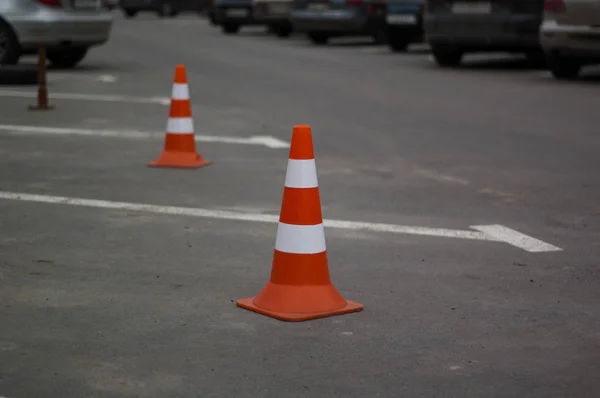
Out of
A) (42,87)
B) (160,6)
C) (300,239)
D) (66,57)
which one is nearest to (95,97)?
(42,87)

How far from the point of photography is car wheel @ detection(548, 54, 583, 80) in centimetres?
1727

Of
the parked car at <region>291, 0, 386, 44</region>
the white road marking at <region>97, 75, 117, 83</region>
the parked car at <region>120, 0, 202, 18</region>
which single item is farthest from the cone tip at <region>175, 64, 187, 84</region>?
the parked car at <region>120, 0, 202, 18</region>

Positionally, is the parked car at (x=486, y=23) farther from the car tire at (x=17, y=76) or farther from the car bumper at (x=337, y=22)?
the car tire at (x=17, y=76)

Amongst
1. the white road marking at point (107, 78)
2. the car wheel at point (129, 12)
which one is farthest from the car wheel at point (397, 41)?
the car wheel at point (129, 12)

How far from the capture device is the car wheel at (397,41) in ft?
80.3

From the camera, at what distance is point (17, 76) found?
16.3 m

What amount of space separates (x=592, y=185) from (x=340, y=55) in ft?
46.3

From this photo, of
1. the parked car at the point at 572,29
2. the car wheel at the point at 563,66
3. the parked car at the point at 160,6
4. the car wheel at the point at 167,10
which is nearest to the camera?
the parked car at the point at 572,29

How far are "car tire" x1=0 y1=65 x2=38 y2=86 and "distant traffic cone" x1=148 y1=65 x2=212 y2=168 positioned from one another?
22.0ft

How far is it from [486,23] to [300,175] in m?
13.3

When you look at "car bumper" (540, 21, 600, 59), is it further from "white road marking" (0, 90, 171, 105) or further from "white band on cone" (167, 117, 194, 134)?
"white band on cone" (167, 117, 194, 134)

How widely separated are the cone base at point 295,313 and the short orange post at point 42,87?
843 centimetres

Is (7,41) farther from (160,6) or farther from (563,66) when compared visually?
(160,6)

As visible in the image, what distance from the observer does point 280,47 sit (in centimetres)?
2553
